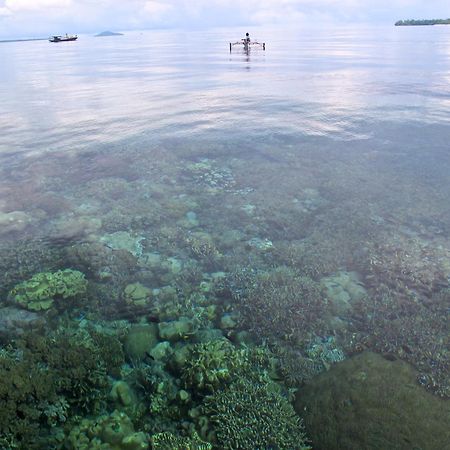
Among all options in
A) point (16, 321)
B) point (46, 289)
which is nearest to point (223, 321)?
point (46, 289)

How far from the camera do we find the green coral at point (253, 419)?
23.1 feet

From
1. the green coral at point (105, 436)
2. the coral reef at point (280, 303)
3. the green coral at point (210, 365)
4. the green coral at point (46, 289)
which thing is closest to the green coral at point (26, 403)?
the green coral at point (105, 436)

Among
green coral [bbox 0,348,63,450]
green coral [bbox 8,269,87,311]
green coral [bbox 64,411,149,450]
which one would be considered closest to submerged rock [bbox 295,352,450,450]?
green coral [bbox 64,411,149,450]

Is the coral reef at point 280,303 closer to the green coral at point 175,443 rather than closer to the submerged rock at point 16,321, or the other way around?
the green coral at point 175,443

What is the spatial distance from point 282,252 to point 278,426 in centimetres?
711

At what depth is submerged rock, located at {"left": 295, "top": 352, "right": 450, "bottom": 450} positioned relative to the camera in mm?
6984

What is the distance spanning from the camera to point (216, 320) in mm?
10453

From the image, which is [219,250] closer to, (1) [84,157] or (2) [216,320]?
(2) [216,320]

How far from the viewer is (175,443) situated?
679 cm

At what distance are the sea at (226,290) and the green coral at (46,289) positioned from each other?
0.06 m

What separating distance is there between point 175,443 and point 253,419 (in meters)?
1.67

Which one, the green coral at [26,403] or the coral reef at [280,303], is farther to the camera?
the coral reef at [280,303]

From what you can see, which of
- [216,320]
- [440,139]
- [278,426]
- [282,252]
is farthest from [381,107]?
[278,426]

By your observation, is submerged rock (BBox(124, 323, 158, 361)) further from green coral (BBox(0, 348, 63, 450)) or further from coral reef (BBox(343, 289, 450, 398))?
coral reef (BBox(343, 289, 450, 398))
